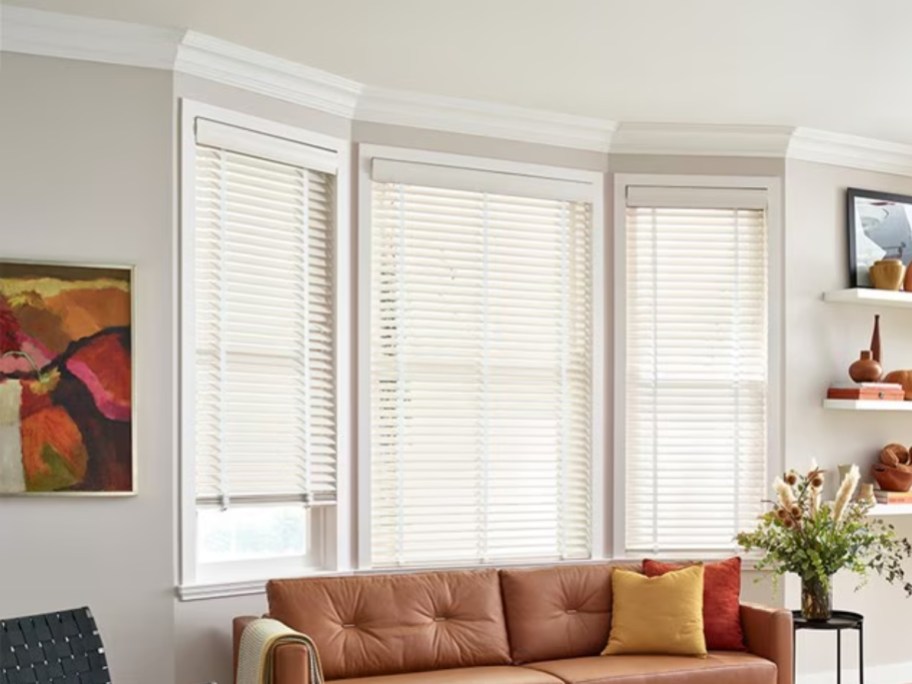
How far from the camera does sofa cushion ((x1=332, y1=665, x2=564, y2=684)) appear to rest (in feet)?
15.6

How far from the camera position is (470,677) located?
15.8ft

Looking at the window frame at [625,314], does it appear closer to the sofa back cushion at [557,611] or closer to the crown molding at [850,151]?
the crown molding at [850,151]

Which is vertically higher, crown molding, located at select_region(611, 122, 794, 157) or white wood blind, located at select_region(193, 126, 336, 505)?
crown molding, located at select_region(611, 122, 794, 157)

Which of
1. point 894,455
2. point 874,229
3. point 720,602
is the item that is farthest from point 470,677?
point 874,229

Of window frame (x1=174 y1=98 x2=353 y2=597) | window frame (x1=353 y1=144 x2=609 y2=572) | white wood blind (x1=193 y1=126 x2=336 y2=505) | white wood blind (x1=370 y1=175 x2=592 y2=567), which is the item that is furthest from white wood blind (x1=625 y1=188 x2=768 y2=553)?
white wood blind (x1=193 y1=126 x2=336 y2=505)

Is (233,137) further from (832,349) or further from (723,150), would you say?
(832,349)

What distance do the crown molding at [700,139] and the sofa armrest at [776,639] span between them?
2271 millimetres

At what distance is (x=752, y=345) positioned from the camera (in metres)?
6.26

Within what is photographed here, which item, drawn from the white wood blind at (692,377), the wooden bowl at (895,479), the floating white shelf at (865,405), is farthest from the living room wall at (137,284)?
the wooden bowl at (895,479)

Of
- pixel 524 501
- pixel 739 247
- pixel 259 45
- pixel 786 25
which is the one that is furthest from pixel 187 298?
pixel 739 247

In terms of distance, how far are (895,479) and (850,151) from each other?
1.69m

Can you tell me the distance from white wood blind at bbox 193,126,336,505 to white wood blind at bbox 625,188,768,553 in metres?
1.64

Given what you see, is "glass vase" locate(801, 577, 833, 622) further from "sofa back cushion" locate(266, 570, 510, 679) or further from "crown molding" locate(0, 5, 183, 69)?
"crown molding" locate(0, 5, 183, 69)

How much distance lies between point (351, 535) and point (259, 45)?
2080 mm
